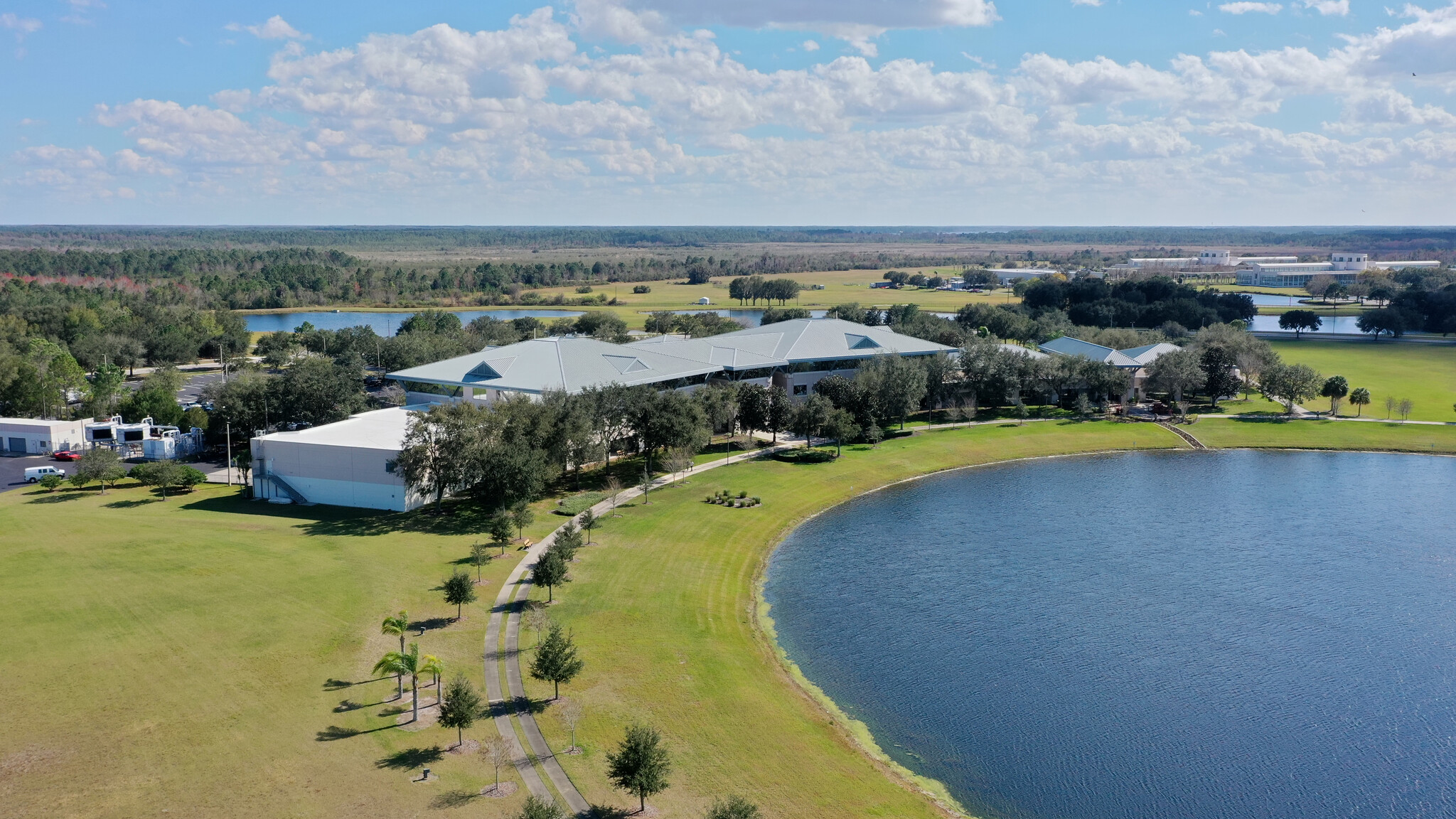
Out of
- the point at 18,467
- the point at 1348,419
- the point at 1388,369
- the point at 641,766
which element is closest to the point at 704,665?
the point at 641,766

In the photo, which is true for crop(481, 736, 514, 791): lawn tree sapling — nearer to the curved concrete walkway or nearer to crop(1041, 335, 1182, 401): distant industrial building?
the curved concrete walkway

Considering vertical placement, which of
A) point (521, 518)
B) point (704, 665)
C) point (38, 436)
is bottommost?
point (704, 665)

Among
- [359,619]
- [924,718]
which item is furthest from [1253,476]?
[359,619]

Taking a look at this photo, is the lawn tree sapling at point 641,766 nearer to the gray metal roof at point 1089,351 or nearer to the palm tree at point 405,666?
the palm tree at point 405,666

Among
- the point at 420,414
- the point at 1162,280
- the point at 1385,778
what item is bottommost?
the point at 1385,778

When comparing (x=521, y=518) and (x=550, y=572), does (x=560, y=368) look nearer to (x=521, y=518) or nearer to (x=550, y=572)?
(x=521, y=518)

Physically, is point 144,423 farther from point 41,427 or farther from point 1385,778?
point 1385,778

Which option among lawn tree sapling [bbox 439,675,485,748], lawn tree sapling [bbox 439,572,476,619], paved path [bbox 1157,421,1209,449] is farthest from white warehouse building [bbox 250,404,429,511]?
paved path [bbox 1157,421,1209,449]
